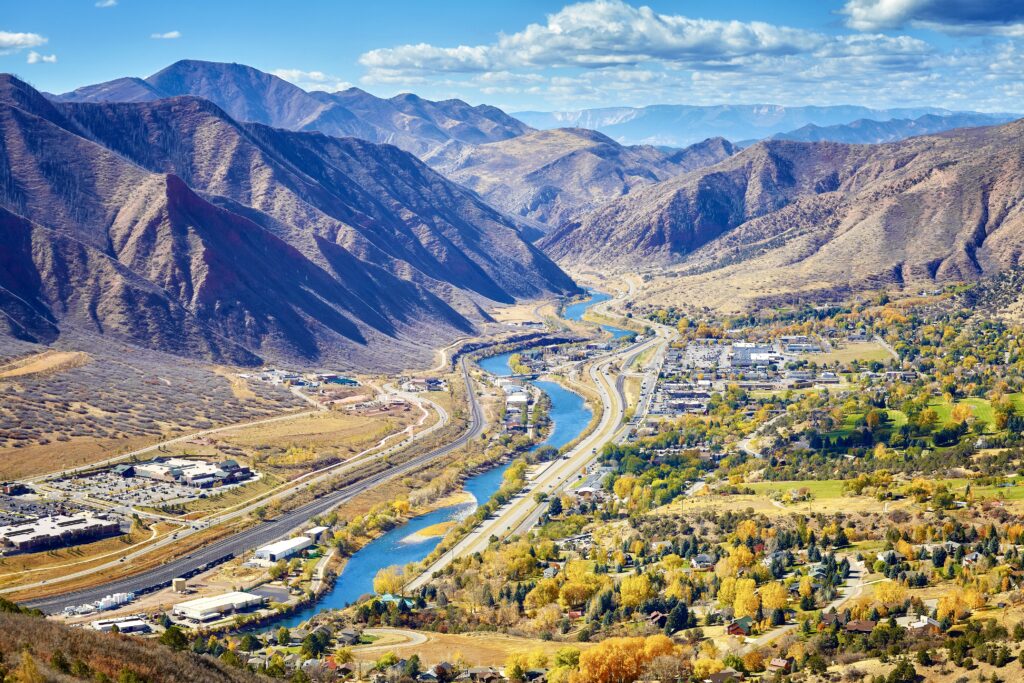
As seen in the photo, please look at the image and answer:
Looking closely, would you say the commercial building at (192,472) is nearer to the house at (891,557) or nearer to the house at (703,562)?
the house at (703,562)

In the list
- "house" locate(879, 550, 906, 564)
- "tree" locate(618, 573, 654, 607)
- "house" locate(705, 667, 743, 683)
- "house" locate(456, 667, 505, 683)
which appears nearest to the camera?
"house" locate(705, 667, 743, 683)

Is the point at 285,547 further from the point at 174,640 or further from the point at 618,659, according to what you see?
the point at 618,659

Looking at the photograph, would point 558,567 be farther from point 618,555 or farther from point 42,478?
point 42,478

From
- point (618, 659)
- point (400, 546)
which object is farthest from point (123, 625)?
point (618, 659)

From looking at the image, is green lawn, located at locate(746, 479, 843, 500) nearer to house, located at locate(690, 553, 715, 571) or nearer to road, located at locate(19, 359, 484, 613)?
house, located at locate(690, 553, 715, 571)

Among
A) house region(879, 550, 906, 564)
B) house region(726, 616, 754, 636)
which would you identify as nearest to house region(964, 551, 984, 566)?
A: house region(879, 550, 906, 564)

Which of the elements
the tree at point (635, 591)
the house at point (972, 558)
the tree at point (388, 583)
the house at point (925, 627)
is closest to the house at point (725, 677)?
the house at point (925, 627)

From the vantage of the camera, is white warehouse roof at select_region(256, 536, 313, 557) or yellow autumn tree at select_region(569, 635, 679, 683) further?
white warehouse roof at select_region(256, 536, 313, 557)
